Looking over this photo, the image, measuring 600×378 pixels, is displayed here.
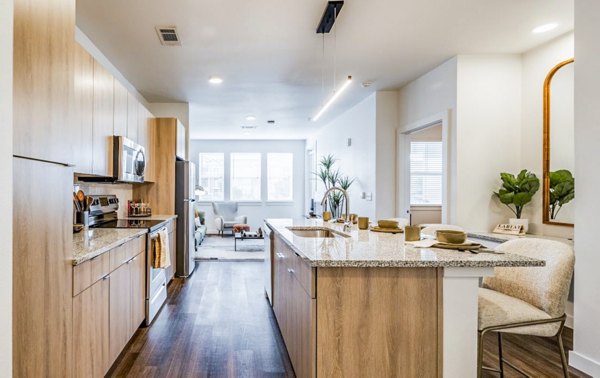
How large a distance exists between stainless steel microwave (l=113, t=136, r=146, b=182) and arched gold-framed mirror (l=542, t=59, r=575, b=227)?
13.3 ft

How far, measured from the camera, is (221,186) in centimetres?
994

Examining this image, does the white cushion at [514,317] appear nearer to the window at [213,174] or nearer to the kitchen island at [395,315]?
the kitchen island at [395,315]

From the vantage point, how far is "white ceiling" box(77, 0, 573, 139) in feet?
9.04

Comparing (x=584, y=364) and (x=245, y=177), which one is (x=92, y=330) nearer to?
(x=584, y=364)

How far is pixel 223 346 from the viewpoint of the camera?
9.07 feet

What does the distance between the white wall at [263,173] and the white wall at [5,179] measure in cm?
884

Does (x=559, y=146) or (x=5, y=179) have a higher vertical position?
(x=559, y=146)

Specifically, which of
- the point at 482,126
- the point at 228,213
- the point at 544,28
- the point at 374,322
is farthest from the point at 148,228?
the point at 228,213

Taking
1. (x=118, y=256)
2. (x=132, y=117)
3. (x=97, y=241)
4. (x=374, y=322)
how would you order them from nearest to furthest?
1. (x=374, y=322)
2. (x=97, y=241)
3. (x=118, y=256)
4. (x=132, y=117)

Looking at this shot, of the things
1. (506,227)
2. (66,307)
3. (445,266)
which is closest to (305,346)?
(445,266)

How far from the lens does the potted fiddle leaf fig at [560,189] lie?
3.20m

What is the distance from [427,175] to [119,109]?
5.01 m

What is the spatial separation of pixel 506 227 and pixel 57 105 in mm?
3938

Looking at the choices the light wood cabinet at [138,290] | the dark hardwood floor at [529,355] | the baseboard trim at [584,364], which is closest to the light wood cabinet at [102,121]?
the light wood cabinet at [138,290]
